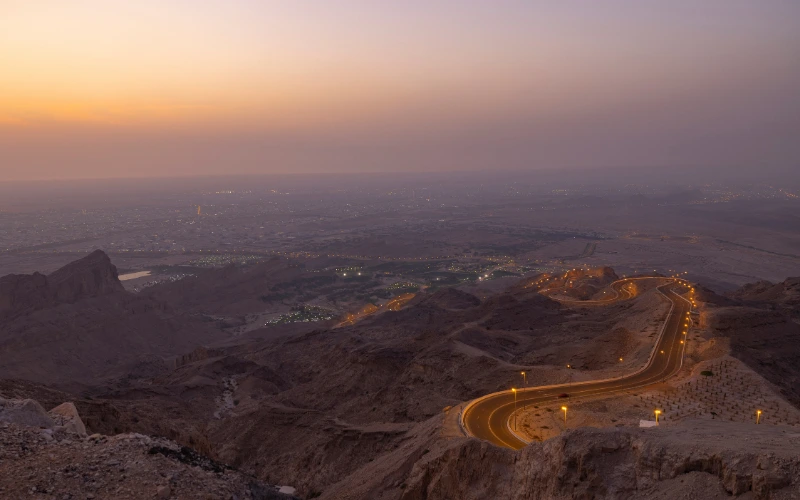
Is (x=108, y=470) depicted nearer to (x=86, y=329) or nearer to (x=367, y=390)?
(x=367, y=390)

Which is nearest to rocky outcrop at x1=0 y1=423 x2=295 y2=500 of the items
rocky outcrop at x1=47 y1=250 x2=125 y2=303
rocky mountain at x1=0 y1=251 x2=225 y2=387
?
rocky mountain at x1=0 y1=251 x2=225 y2=387

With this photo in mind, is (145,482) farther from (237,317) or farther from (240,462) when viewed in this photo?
(237,317)

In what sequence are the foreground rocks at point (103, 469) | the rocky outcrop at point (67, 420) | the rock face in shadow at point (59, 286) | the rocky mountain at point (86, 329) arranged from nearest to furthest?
1. the foreground rocks at point (103, 469)
2. the rocky outcrop at point (67, 420)
3. the rocky mountain at point (86, 329)
4. the rock face in shadow at point (59, 286)

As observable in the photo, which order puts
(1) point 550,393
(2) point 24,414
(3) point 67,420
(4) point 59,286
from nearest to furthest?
(2) point 24,414 < (3) point 67,420 < (1) point 550,393 < (4) point 59,286

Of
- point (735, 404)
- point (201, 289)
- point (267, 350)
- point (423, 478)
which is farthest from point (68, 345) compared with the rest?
point (735, 404)

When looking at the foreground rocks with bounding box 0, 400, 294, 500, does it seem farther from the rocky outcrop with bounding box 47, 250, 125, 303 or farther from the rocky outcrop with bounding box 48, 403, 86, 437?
the rocky outcrop with bounding box 47, 250, 125, 303

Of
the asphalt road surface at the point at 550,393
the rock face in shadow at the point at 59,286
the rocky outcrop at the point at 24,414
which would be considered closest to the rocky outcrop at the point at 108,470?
the rocky outcrop at the point at 24,414

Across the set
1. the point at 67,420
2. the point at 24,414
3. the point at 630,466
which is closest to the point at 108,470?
the point at 24,414

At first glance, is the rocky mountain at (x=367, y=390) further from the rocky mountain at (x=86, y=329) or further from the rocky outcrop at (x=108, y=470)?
the rocky mountain at (x=86, y=329)
